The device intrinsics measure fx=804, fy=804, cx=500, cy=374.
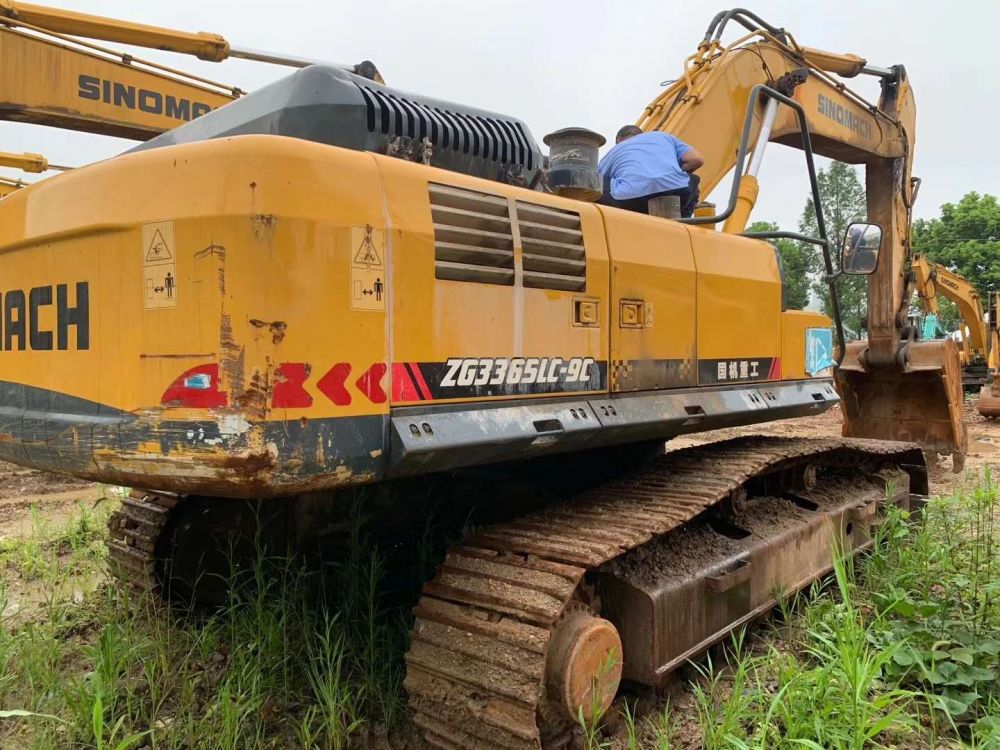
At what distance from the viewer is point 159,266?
76.8 inches

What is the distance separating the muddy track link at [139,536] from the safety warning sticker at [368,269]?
6.28 feet

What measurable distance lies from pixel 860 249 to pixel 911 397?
452cm

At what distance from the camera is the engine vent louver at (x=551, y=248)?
2.47 m

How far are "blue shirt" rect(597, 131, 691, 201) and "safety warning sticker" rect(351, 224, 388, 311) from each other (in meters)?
1.71

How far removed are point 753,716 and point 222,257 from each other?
2141 millimetres

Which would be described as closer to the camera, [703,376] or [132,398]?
[132,398]

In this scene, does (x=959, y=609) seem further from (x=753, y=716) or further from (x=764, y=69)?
(x=764, y=69)

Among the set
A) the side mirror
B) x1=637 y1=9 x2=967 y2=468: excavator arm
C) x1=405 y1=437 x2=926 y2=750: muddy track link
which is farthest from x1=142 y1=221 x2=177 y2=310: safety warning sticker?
x1=637 y1=9 x2=967 y2=468: excavator arm

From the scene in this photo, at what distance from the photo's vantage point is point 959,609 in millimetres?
3443

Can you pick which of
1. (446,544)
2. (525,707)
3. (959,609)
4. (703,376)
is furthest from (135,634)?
(959,609)

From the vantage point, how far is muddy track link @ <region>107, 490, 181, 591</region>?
3434 millimetres

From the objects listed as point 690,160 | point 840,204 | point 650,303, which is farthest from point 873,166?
point 840,204

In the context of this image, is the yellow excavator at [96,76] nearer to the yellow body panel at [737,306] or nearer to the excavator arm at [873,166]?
the excavator arm at [873,166]

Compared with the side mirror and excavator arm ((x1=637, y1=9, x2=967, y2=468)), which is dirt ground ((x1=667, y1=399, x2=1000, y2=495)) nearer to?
excavator arm ((x1=637, y1=9, x2=967, y2=468))
